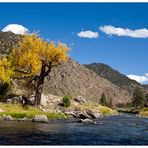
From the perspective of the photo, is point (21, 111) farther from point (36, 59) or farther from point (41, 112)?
point (36, 59)

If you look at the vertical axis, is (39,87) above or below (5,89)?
above

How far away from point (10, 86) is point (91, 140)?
4187 centimetres

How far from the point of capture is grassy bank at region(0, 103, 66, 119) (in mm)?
64169

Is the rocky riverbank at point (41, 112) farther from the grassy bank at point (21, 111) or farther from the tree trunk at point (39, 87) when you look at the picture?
the tree trunk at point (39, 87)

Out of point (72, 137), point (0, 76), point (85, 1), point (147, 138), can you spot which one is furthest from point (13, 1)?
point (0, 76)

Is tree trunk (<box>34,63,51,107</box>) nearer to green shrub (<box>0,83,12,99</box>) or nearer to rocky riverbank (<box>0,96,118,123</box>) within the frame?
rocky riverbank (<box>0,96,118,123</box>)

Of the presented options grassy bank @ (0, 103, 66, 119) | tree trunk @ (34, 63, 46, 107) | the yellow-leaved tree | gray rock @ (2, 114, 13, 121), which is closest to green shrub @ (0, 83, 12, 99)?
the yellow-leaved tree

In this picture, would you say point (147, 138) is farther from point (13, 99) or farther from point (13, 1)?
point (13, 99)

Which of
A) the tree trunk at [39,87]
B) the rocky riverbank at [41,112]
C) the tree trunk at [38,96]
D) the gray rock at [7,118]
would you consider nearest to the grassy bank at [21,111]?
the rocky riverbank at [41,112]

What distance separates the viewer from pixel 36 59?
244 ft

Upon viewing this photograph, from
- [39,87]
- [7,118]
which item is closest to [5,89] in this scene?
[39,87]

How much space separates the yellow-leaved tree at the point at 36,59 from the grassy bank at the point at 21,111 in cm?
495

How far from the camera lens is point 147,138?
4225 centimetres

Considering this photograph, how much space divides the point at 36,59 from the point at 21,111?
11331 mm
